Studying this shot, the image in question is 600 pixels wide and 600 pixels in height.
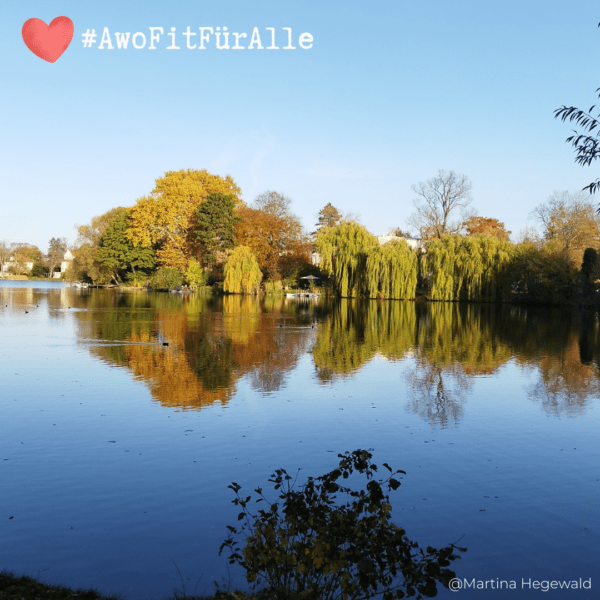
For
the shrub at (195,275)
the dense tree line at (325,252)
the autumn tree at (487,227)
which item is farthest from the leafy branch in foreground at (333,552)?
the autumn tree at (487,227)

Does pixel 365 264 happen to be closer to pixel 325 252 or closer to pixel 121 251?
pixel 325 252

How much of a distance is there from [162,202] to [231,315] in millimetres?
33827

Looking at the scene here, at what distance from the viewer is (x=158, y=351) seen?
16.5 meters

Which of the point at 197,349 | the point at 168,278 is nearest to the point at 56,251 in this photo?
the point at 168,278

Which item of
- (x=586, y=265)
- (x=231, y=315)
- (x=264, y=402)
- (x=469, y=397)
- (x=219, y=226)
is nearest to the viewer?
(x=264, y=402)

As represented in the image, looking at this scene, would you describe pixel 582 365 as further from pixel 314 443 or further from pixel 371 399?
pixel 314 443

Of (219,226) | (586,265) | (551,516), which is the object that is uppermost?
(219,226)

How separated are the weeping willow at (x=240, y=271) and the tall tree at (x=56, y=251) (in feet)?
280

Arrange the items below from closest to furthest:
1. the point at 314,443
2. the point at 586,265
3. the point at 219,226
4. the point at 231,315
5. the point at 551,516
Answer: the point at 551,516 < the point at 314,443 < the point at 231,315 < the point at 586,265 < the point at 219,226

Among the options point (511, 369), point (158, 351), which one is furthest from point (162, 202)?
point (511, 369)

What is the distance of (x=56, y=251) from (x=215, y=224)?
297ft

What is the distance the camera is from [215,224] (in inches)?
2343

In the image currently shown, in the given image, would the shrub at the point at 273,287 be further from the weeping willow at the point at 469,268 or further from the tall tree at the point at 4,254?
the tall tree at the point at 4,254

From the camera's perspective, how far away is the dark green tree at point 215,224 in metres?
59.0
